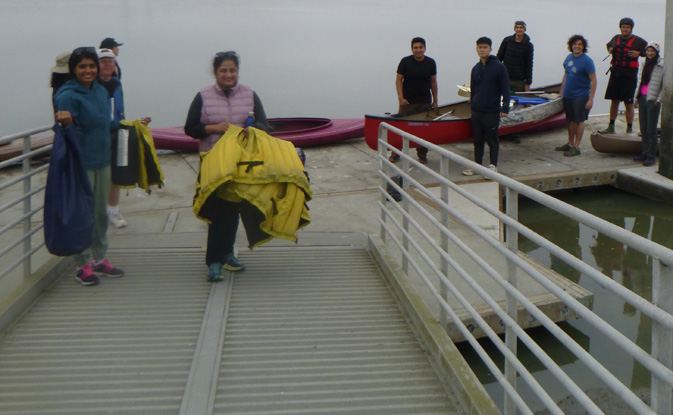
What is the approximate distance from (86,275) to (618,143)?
7.65 meters

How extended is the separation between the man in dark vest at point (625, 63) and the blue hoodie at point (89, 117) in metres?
7.87

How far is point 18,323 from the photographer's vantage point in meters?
4.09

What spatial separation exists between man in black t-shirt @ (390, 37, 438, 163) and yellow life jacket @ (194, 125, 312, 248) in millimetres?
4851

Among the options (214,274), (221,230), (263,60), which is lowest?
(214,274)

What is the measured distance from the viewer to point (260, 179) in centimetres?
438

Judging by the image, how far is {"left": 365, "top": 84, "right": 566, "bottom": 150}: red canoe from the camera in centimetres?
938

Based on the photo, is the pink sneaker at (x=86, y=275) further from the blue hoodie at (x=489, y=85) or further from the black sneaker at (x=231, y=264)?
the blue hoodie at (x=489, y=85)

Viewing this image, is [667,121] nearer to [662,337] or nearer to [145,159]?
[145,159]

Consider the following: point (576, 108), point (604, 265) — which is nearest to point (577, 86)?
point (576, 108)

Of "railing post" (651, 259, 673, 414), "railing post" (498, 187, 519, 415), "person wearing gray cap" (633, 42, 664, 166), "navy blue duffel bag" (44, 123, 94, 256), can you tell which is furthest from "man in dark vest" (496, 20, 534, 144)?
"railing post" (651, 259, 673, 414)

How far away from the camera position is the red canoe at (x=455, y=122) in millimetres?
9383

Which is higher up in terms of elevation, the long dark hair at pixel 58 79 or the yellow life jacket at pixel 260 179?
the long dark hair at pixel 58 79

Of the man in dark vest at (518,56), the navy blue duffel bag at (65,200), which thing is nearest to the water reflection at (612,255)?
the man in dark vest at (518,56)

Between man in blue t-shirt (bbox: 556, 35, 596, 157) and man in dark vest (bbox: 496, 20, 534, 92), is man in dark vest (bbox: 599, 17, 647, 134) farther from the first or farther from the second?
man in dark vest (bbox: 496, 20, 534, 92)
